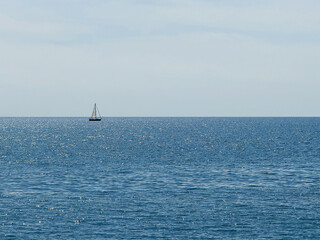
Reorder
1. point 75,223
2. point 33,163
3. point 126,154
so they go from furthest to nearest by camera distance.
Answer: point 126,154 < point 33,163 < point 75,223

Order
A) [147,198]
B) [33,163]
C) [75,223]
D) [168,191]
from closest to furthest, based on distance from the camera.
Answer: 1. [75,223]
2. [147,198]
3. [168,191]
4. [33,163]

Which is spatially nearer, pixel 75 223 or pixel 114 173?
pixel 75 223

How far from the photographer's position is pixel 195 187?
6431cm

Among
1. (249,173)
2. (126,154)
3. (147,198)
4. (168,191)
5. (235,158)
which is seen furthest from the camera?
(126,154)

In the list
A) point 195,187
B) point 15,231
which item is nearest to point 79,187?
point 195,187

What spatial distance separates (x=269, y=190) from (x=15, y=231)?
37.0 m

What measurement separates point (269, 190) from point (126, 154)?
5798 cm

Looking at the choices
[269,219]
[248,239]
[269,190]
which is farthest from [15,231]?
[269,190]

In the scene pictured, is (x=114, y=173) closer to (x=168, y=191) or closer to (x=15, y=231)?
(x=168, y=191)

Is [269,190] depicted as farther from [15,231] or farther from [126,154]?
[126,154]

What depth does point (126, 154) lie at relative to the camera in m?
114

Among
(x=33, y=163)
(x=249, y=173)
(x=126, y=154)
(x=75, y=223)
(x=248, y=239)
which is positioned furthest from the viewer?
(x=126, y=154)

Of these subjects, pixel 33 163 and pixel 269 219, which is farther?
pixel 33 163

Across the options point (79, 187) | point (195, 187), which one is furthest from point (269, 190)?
point (79, 187)
